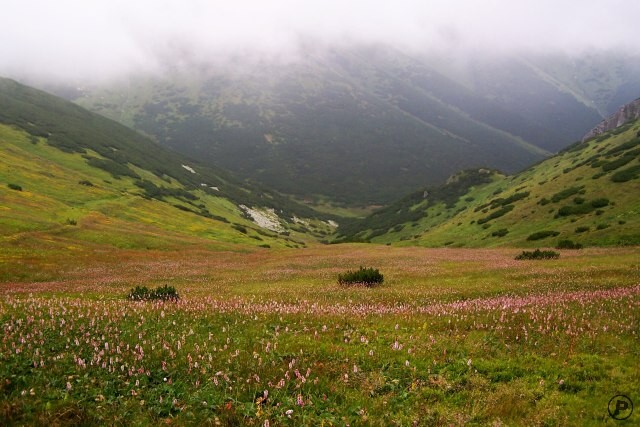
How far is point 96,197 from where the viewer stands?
98625 millimetres

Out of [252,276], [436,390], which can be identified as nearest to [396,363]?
[436,390]

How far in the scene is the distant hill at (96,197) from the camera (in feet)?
209

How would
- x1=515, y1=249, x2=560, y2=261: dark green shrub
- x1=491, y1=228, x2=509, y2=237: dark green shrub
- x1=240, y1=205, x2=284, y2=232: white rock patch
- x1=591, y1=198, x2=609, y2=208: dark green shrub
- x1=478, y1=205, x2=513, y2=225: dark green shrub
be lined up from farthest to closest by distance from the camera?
1. x1=240, y1=205, x2=284, y2=232: white rock patch
2. x1=478, y1=205, x2=513, y2=225: dark green shrub
3. x1=491, y1=228, x2=509, y2=237: dark green shrub
4. x1=591, y1=198, x2=609, y2=208: dark green shrub
5. x1=515, y1=249, x2=560, y2=261: dark green shrub

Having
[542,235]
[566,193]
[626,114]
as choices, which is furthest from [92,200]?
[626,114]

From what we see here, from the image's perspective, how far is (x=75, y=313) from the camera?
10531 mm

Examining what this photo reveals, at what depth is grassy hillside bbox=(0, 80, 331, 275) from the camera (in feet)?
195

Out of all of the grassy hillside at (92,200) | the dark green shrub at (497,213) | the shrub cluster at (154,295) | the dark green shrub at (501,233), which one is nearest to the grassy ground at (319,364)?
the shrub cluster at (154,295)

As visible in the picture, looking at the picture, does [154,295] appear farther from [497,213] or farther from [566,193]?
[497,213]

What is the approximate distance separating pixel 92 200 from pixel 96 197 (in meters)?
3.81

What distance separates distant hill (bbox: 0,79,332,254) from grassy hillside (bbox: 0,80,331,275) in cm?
25

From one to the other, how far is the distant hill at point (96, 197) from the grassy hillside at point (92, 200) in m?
0.25

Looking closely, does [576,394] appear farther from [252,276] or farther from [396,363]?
[252,276]

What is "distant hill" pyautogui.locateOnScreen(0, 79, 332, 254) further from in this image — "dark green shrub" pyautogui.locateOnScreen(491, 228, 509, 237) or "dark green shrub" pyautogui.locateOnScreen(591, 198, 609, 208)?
"dark green shrub" pyautogui.locateOnScreen(591, 198, 609, 208)

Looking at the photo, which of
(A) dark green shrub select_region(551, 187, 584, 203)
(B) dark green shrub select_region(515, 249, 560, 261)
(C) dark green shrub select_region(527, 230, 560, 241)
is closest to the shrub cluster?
(B) dark green shrub select_region(515, 249, 560, 261)
